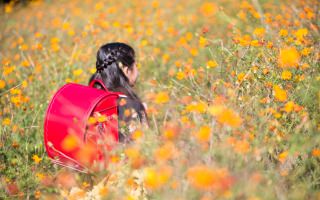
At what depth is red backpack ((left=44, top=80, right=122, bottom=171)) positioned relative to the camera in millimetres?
2084

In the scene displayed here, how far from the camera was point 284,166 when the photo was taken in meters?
1.86

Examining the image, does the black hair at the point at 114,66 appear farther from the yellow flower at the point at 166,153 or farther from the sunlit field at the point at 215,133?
the yellow flower at the point at 166,153

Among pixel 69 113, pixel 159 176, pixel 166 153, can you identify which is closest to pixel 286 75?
pixel 166 153

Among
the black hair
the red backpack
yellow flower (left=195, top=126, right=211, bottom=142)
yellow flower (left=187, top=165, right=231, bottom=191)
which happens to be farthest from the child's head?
yellow flower (left=187, top=165, right=231, bottom=191)

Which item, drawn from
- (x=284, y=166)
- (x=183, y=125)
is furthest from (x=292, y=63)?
(x=183, y=125)

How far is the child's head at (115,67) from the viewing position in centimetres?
266

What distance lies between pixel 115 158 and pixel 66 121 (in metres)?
0.59

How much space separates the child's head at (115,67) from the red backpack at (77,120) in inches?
13.1

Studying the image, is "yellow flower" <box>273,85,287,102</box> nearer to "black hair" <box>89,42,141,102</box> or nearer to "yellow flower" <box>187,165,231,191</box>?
"yellow flower" <box>187,165,231,191</box>

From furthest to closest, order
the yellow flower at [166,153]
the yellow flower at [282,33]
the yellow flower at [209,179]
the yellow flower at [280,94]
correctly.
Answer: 1. the yellow flower at [282,33]
2. the yellow flower at [280,94]
3. the yellow flower at [166,153]
4. the yellow flower at [209,179]

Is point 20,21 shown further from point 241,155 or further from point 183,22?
point 241,155

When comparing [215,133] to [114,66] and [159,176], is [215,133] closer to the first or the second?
[159,176]

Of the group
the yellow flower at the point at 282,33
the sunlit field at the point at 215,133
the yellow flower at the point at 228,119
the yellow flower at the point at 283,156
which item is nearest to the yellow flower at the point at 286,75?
the sunlit field at the point at 215,133

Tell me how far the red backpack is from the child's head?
1.09 feet
